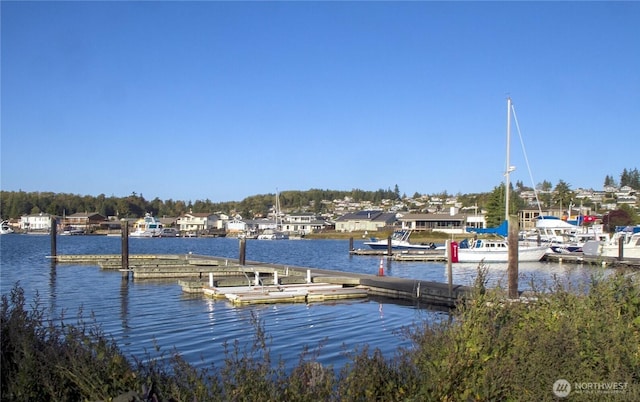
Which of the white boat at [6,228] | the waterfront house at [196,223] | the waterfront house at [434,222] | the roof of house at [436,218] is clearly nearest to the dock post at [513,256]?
the waterfront house at [434,222]

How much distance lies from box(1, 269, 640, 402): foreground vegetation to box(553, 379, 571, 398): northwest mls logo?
2.3 inches

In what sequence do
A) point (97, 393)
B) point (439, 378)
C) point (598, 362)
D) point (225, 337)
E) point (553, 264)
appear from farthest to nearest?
point (553, 264) → point (225, 337) → point (598, 362) → point (439, 378) → point (97, 393)

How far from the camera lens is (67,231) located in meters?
152

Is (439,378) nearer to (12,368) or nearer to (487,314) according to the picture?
(487,314)

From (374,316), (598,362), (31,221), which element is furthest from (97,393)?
(31,221)

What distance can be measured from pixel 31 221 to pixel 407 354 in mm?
181227

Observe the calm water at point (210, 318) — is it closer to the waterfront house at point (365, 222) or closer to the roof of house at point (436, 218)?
the roof of house at point (436, 218)

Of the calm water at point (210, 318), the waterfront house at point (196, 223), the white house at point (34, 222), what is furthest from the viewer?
the white house at point (34, 222)

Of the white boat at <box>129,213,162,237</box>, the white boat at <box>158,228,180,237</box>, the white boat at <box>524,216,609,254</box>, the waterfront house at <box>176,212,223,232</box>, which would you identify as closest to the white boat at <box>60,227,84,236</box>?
the white boat at <box>129,213,162,237</box>

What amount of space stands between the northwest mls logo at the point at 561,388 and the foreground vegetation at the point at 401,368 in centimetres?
6

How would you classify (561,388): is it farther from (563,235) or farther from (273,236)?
(273,236)

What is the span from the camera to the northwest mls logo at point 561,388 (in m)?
7.10

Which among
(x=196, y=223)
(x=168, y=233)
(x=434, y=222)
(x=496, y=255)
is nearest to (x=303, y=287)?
(x=496, y=255)

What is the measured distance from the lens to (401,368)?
763 centimetres
